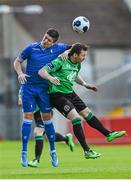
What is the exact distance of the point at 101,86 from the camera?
42875mm

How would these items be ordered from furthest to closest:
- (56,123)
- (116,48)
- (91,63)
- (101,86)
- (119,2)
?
1. (119,2)
2. (116,48)
3. (91,63)
4. (101,86)
5. (56,123)

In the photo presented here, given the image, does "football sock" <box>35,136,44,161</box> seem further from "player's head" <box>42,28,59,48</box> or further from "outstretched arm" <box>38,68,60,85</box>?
"player's head" <box>42,28,59,48</box>

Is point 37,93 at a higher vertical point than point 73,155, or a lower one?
higher

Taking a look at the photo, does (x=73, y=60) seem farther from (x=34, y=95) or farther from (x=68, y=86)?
(x=34, y=95)

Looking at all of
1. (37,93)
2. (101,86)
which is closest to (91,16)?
(101,86)

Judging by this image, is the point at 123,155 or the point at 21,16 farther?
the point at 21,16

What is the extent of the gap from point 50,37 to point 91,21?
36728 millimetres

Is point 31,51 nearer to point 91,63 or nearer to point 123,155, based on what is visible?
point 123,155

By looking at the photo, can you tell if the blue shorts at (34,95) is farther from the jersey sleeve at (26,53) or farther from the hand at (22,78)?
the jersey sleeve at (26,53)

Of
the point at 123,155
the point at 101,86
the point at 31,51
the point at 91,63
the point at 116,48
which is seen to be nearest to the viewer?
the point at 31,51

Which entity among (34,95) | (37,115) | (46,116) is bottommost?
(37,115)

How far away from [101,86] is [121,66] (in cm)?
259

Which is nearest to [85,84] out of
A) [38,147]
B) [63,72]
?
[63,72]

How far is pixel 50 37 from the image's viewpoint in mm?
18031
